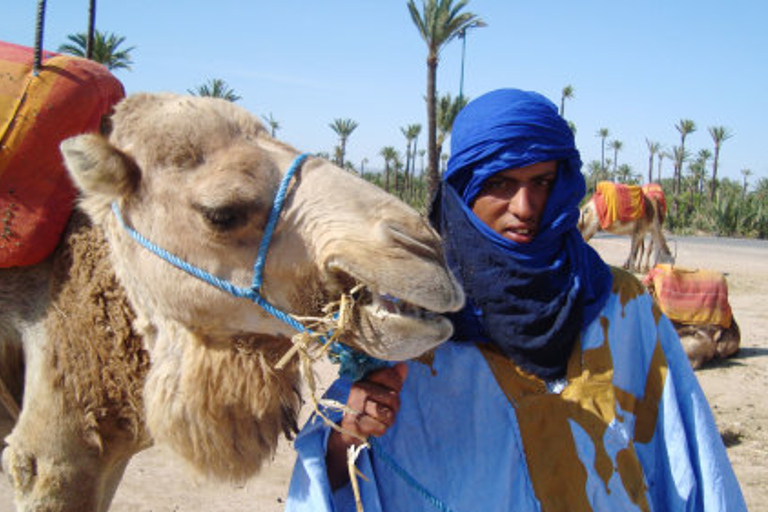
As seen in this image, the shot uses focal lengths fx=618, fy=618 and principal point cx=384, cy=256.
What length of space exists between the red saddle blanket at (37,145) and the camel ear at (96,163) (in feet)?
0.95

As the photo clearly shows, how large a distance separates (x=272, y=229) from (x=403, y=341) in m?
0.42

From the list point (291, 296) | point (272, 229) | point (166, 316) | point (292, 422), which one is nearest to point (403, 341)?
point (291, 296)

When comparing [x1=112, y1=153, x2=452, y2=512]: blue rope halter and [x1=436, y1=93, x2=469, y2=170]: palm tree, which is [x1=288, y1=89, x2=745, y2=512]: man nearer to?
[x1=112, y1=153, x2=452, y2=512]: blue rope halter

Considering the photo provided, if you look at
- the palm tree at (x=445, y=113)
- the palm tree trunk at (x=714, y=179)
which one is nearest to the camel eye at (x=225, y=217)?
the palm tree at (x=445, y=113)

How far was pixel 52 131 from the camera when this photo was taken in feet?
5.84

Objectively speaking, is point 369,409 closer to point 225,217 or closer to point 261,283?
point 261,283

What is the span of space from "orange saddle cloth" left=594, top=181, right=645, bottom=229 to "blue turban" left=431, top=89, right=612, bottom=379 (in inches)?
467

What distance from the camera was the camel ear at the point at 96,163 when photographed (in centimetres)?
152

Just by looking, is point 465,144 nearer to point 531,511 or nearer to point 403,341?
point 403,341

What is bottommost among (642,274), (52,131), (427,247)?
(642,274)

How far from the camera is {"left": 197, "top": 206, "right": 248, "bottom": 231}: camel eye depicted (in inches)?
58.3

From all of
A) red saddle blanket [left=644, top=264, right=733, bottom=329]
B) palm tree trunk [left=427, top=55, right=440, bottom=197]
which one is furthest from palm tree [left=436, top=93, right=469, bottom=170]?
red saddle blanket [left=644, top=264, right=733, bottom=329]

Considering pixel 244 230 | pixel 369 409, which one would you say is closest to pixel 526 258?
pixel 369 409

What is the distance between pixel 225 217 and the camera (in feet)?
4.88
